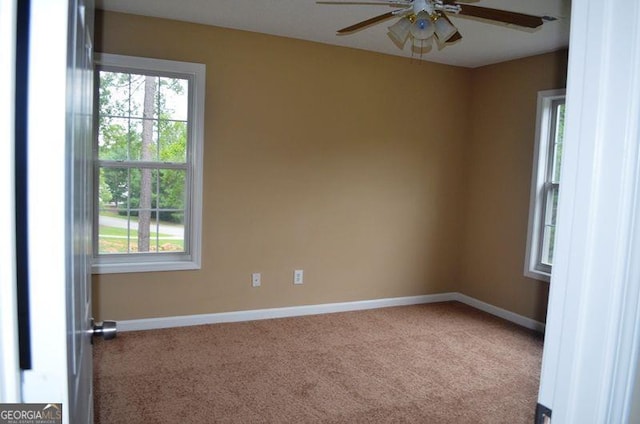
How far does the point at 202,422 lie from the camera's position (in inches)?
99.8

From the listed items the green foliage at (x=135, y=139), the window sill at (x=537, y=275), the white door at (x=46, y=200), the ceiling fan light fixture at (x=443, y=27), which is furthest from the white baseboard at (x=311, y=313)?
the white door at (x=46, y=200)

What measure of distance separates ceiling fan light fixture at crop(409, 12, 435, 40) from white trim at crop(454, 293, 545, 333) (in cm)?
297

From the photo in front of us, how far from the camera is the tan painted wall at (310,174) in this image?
387 cm

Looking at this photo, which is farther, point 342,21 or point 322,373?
point 342,21

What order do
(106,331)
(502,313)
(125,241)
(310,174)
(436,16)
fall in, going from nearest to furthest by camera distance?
(106,331), (436,16), (125,241), (310,174), (502,313)

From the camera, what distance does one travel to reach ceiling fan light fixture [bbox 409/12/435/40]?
2.24m

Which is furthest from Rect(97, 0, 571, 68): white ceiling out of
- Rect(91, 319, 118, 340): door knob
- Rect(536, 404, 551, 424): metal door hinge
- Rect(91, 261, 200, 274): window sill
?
Rect(91, 319, 118, 340): door knob

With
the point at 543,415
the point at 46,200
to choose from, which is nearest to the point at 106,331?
the point at 46,200

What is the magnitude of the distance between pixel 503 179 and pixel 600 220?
4174 mm

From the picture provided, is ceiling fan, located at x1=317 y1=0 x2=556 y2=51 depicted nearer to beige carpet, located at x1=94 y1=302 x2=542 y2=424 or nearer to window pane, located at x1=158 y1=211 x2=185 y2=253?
beige carpet, located at x1=94 y1=302 x2=542 y2=424

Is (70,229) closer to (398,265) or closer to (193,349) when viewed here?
(193,349)

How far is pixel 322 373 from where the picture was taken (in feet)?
10.5

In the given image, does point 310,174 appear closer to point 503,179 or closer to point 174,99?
point 174,99

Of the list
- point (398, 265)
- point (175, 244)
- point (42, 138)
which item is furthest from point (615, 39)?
point (398, 265)
